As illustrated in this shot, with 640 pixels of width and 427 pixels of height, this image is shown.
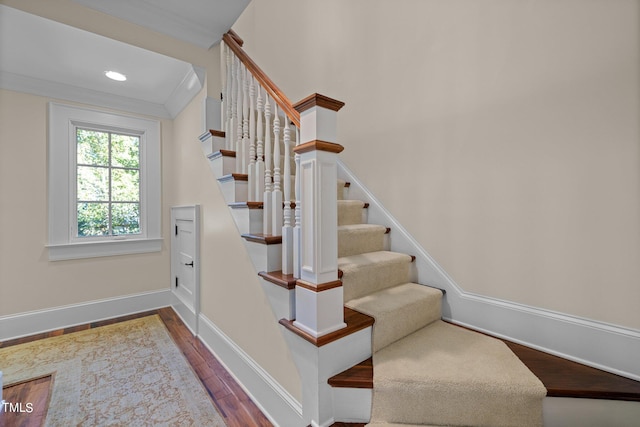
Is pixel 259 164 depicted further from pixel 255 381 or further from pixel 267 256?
pixel 255 381

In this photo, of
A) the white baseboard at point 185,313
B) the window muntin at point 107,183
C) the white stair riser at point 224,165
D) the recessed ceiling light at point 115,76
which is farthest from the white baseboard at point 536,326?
the window muntin at point 107,183

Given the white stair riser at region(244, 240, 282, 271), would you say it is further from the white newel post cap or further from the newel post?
the white newel post cap

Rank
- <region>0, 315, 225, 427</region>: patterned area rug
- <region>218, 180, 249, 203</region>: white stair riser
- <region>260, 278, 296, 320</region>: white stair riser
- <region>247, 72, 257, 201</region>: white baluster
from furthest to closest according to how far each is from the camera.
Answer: <region>218, 180, 249, 203</region>: white stair riser
<region>247, 72, 257, 201</region>: white baluster
<region>0, 315, 225, 427</region>: patterned area rug
<region>260, 278, 296, 320</region>: white stair riser

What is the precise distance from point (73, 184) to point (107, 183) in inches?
11.0

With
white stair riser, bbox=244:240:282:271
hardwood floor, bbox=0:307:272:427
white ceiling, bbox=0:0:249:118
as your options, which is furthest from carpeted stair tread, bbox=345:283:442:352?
white ceiling, bbox=0:0:249:118

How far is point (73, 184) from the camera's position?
107 inches

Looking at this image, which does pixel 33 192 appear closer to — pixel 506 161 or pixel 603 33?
pixel 506 161

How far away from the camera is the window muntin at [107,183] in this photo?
110 inches

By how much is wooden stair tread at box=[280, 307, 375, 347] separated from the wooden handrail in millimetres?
942

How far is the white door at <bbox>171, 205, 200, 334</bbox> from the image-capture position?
2.44 meters

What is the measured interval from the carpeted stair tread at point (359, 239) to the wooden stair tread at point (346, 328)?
497 mm

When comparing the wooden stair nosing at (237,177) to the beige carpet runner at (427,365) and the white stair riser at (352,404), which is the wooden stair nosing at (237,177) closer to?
the beige carpet runner at (427,365)

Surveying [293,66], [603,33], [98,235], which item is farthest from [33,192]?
[603,33]

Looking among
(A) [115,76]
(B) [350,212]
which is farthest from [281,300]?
(A) [115,76]
